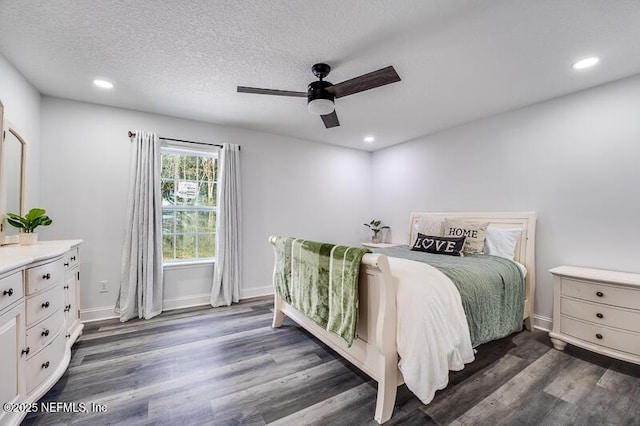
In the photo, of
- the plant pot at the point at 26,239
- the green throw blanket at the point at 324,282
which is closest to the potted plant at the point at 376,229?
the green throw blanket at the point at 324,282

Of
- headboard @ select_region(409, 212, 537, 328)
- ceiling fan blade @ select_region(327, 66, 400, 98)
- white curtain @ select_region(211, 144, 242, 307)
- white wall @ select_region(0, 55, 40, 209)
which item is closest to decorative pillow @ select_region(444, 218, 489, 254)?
headboard @ select_region(409, 212, 537, 328)

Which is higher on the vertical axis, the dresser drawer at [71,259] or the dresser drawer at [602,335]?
the dresser drawer at [71,259]

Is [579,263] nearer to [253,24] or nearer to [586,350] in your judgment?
[586,350]

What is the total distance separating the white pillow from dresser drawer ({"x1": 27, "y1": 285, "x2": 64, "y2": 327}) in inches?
159

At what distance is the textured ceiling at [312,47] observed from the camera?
174 cm

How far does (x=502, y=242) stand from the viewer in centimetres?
313

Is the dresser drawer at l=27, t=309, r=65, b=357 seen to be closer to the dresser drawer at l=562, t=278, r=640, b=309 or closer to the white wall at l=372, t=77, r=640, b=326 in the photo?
the dresser drawer at l=562, t=278, r=640, b=309

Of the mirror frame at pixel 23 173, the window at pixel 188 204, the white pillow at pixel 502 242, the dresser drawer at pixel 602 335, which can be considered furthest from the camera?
the window at pixel 188 204

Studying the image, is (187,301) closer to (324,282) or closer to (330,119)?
(324,282)

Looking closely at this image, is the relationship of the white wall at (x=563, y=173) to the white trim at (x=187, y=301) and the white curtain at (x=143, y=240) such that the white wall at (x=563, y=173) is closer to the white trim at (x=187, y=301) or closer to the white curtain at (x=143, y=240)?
the white trim at (x=187, y=301)

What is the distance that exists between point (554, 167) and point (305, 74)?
2893mm

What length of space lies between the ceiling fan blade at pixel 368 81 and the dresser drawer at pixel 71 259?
8.38 feet

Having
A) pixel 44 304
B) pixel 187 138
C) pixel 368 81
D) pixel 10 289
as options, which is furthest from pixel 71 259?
pixel 368 81

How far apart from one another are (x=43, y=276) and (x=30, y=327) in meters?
0.30
